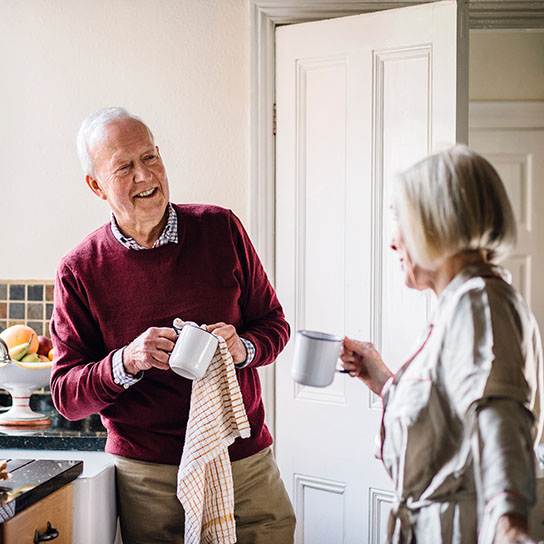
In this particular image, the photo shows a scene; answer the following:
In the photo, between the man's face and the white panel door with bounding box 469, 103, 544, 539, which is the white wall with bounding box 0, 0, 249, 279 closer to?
the man's face

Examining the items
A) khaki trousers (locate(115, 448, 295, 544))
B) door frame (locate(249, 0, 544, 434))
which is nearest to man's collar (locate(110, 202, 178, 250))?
khaki trousers (locate(115, 448, 295, 544))

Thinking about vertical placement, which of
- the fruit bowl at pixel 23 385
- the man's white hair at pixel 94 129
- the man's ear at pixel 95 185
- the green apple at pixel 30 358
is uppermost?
the man's white hair at pixel 94 129

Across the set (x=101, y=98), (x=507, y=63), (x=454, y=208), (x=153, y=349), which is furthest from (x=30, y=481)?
(x=507, y=63)

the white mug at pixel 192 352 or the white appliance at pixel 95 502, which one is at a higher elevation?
the white mug at pixel 192 352

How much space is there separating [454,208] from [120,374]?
2.96 feet

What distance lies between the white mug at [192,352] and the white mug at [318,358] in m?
0.24

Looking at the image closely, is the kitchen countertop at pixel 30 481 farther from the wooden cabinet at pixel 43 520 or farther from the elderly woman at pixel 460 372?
the elderly woman at pixel 460 372

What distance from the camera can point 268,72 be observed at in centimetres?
248

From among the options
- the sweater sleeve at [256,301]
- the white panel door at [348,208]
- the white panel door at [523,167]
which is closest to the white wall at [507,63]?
the white panel door at [523,167]

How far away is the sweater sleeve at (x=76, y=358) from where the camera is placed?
5.58 feet

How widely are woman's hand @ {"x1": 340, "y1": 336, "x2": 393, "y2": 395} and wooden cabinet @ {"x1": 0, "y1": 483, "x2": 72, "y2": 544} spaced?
Result: 0.71m

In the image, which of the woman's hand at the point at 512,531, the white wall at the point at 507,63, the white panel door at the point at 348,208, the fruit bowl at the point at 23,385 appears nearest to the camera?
the woman's hand at the point at 512,531

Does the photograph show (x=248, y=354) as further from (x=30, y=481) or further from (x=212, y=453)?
(x=30, y=481)

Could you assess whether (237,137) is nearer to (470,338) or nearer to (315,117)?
(315,117)
